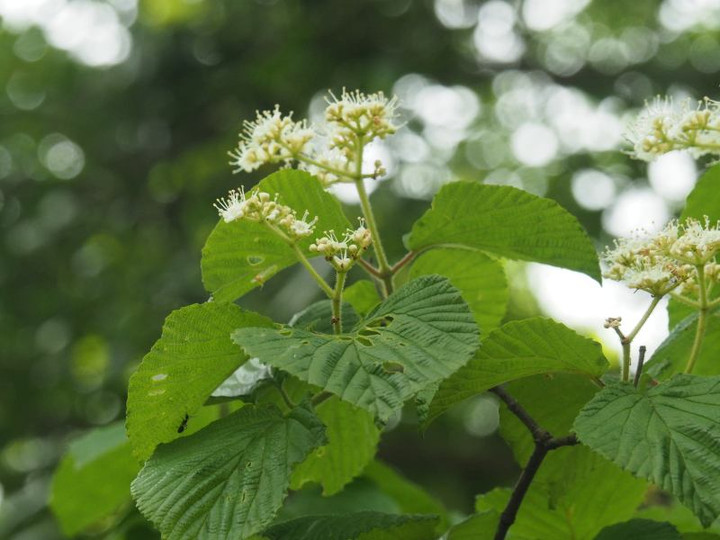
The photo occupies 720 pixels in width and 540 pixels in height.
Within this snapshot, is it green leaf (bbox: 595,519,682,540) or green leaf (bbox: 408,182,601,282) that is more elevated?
green leaf (bbox: 408,182,601,282)

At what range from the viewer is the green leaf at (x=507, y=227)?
1530 millimetres

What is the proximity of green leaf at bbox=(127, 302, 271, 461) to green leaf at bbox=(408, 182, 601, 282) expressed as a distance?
37cm

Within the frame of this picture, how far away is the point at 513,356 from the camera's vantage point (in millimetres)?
1354

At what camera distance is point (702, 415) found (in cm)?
121

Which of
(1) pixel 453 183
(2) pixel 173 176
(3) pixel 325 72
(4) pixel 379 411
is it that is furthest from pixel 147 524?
(2) pixel 173 176

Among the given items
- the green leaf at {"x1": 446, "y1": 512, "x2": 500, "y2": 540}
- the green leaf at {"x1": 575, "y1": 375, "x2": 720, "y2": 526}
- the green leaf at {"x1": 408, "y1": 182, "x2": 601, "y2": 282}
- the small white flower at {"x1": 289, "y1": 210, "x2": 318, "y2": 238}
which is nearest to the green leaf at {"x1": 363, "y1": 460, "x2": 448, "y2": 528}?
the green leaf at {"x1": 446, "y1": 512, "x2": 500, "y2": 540}

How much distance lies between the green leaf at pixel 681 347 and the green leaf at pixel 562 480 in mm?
133

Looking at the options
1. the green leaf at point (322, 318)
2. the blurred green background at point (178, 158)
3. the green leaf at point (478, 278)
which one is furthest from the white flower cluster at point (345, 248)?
the blurred green background at point (178, 158)

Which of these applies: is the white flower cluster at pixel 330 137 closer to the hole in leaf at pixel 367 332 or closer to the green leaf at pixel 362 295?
the green leaf at pixel 362 295

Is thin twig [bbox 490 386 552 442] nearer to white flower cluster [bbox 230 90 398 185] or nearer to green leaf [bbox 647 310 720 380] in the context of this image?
green leaf [bbox 647 310 720 380]

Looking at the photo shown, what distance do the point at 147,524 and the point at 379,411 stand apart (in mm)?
1287

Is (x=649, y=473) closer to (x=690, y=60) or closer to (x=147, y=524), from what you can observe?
(x=147, y=524)

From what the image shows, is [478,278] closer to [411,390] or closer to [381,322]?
[381,322]

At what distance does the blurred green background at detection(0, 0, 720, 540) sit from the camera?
6918mm
